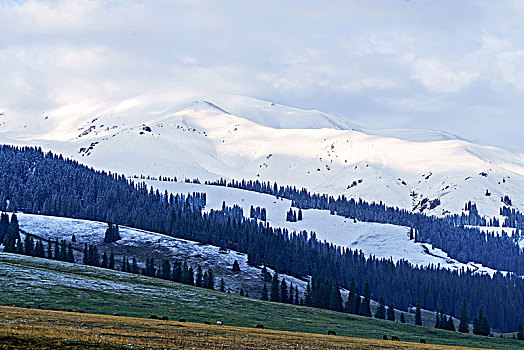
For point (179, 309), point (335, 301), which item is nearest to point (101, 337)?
point (179, 309)

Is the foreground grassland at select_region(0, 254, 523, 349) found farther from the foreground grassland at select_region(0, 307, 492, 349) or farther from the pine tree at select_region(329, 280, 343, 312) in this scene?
the pine tree at select_region(329, 280, 343, 312)

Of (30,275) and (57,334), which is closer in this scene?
(57,334)

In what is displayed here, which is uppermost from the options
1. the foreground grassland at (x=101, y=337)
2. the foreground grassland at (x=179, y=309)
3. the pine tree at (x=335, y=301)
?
the foreground grassland at (x=101, y=337)

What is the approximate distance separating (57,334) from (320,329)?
5936 cm

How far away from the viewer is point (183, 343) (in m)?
48.8

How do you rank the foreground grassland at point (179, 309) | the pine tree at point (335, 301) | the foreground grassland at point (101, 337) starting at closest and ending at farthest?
the foreground grassland at point (101, 337) → the foreground grassland at point (179, 309) → the pine tree at point (335, 301)

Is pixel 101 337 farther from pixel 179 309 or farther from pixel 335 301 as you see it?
pixel 335 301

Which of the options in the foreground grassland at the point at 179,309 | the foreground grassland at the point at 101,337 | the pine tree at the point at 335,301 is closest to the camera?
the foreground grassland at the point at 101,337

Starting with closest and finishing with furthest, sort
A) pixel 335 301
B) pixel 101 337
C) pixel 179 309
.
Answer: pixel 101 337 < pixel 179 309 < pixel 335 301

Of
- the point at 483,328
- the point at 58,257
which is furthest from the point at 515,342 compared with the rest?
the point at 58,257

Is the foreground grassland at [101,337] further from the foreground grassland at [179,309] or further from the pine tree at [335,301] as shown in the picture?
the pine tree at [335,301]

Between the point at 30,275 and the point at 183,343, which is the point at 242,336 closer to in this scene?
the point at 183,343

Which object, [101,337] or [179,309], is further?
[179,309]

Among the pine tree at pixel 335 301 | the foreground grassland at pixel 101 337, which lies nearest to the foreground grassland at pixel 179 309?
the foreground grassland at pixel 101 337
